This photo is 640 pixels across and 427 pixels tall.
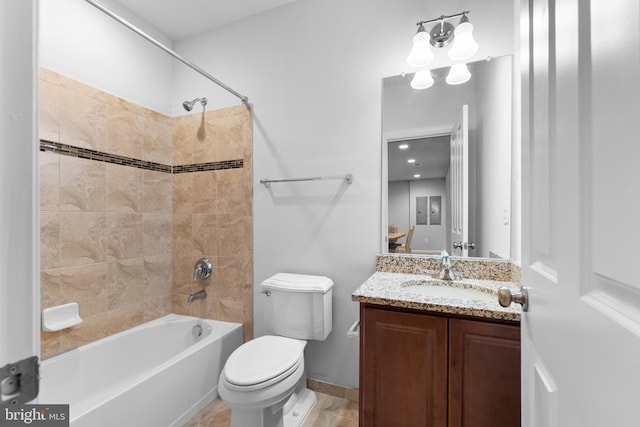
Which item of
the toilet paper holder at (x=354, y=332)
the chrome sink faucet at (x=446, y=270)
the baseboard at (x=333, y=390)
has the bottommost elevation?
the baseboard at (x=333, y=390)

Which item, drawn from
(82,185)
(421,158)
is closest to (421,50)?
(421,158)

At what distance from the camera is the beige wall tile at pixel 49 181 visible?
1.54 meters

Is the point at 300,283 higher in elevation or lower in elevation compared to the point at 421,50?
lower

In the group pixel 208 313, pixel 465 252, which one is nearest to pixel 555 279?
pixel 465 252

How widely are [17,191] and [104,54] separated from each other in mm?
2025

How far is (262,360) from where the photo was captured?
142 centimetres

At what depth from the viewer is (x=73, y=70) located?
5.56 ft

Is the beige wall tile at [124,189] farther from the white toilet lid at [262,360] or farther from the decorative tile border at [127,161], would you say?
the white toilet lid at [262,360]

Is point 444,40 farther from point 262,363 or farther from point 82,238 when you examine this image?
point 82,238

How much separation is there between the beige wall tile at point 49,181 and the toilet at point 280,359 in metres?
1.28

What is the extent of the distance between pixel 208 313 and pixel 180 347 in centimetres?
31

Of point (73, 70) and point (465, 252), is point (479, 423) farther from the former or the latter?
point (73, 70)

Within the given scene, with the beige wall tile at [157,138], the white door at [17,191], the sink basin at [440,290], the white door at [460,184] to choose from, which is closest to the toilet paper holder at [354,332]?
the sink basin at [440,290]

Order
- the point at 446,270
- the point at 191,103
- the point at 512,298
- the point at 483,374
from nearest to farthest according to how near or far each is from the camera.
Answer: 1. the point at 512,298
2. the point at 483,374
3. the point at 446,270
4. the point at 191,103
